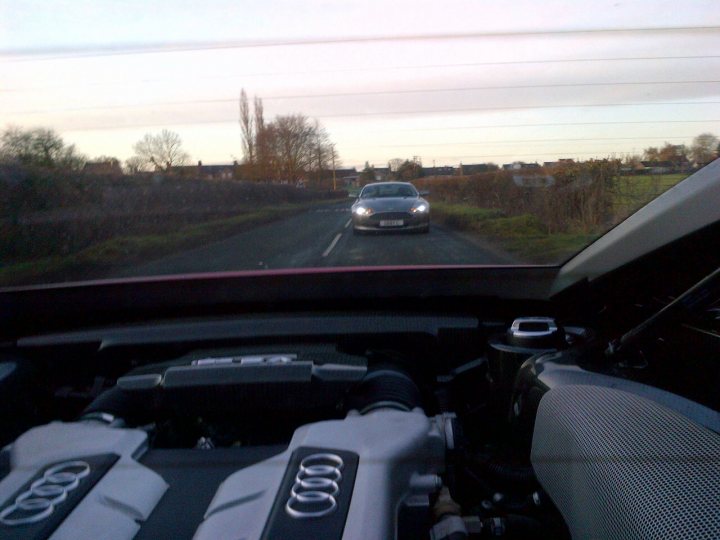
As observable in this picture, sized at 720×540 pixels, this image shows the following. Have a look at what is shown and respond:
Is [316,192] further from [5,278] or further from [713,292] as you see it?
[713,292]

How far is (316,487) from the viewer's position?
6.94ft

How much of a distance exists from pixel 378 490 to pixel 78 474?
0.98m

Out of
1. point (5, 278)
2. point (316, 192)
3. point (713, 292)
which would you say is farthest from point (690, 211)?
point (5, 278)

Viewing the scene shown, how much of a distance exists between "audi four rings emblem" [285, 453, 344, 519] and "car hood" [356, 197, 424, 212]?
132 inches

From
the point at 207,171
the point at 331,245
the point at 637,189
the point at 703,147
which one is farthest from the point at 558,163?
the point at 207,171

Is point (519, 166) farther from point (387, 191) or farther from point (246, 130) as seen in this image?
point (246, 130)

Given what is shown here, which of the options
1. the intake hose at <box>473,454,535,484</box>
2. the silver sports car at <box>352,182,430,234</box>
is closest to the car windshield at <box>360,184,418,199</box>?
the silver sports car at <box>352,182,430,234</box>

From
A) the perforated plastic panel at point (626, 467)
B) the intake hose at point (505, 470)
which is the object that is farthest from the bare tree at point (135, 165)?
the perforated plastic panel at point (626, 467)

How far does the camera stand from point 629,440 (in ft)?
7.13

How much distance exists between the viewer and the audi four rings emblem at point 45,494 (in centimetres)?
206

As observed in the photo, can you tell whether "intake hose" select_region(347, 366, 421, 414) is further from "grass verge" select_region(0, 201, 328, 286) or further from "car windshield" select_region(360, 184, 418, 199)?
"grass verge" select_region(0, 201, 328, 286)

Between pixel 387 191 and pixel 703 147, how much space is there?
7.05 ft

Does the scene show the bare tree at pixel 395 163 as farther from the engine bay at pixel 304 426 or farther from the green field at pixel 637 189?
the green field at pixel 637 189

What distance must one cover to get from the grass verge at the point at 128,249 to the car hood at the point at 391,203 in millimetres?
462
